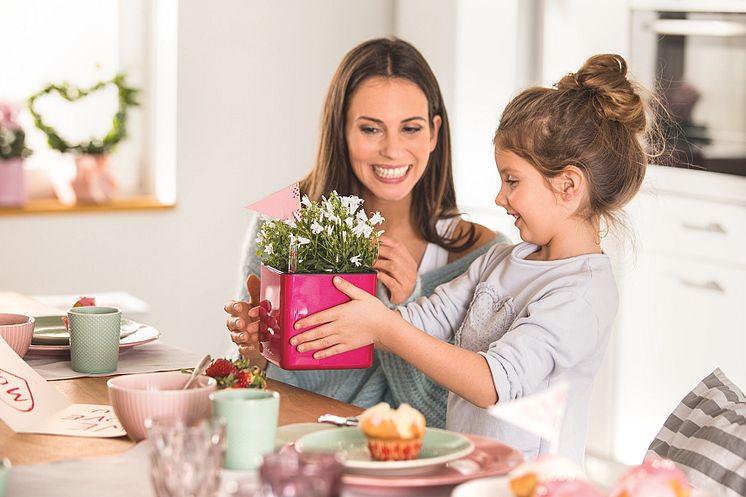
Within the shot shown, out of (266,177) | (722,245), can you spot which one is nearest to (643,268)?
(722,245)

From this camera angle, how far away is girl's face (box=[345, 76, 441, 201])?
82.8 inches

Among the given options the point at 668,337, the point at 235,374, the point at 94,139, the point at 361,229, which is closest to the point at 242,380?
the point at 235,374

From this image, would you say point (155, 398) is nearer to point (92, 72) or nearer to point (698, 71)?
point (698, 71)

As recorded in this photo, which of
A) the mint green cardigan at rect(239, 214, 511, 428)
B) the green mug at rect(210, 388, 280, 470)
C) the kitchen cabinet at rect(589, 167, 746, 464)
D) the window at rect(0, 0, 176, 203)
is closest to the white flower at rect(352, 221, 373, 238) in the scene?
the green mug at rect(210, 388, 280, 470)

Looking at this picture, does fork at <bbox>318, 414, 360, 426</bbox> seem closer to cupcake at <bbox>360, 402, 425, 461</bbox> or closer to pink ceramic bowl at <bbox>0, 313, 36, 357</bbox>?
cupcake at <bbox>360, 402, 425, 461</bbox>

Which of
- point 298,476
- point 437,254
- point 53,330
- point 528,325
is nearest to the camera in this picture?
point 298,476

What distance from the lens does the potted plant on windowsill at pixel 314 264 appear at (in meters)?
1.49

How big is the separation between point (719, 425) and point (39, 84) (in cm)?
292

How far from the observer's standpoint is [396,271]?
1967 millimetres

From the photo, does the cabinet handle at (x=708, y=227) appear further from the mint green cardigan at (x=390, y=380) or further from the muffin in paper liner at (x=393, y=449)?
A: the muffin in paper liner at (x=393, y=449)

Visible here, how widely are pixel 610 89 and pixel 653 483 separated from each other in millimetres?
919

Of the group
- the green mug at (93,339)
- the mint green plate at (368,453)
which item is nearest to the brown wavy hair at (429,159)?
the green mug at (93,339)

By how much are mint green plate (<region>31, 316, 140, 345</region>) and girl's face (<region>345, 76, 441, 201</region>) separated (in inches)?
20.5

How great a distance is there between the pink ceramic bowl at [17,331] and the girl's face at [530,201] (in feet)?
2.44
